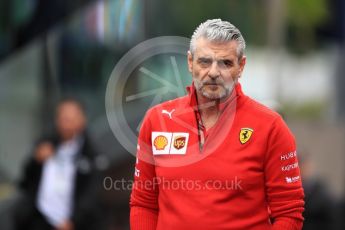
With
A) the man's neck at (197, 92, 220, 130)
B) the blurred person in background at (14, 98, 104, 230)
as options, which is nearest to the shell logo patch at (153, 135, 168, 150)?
the man's neck at (197, 92, 220, 130)

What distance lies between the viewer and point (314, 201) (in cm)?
1012

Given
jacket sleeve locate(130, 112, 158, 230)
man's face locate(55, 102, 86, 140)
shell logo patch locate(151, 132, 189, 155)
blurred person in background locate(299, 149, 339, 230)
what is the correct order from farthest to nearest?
blurred person in background locate(299, 149, 339, 230), man's face locate(55, 102, 86, 140), jacket sleeve locate(130, 112, 158, 230), shell logo patch locate(151, 132, 189, 155)

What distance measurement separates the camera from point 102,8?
31.3ft

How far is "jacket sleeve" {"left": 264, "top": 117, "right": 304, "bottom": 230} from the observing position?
4324mm

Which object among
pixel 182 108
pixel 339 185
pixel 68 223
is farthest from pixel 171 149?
pixel 339 185

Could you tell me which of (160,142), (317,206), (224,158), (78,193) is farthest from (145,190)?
(317,206)

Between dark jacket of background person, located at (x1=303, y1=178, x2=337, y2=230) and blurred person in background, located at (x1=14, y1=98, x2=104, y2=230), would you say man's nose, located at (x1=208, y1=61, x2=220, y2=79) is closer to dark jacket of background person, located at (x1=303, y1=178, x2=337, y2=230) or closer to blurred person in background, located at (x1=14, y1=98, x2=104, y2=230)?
blurred person in background, located at (x1=14, y1=98, x2=104, y2=230)

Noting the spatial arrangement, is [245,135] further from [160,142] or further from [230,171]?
[160,142]

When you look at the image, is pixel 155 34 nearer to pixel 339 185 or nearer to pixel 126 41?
pixel 126 41

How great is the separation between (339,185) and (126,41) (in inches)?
179

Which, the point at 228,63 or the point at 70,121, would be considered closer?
the point at 228,63

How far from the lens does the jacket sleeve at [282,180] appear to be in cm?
432

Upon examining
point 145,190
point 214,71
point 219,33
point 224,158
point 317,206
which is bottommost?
point 317,206

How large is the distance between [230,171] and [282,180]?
243 mm
